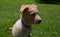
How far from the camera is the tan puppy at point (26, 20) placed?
5.27 m

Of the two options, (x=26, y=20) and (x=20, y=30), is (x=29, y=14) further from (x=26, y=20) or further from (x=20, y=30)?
(x=20, y=30)

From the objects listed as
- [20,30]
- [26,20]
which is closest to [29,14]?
[26,20]

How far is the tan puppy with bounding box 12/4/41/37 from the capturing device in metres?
5.27

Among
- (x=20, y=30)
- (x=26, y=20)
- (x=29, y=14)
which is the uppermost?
(x=29, y=14)

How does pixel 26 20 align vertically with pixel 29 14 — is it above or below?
below

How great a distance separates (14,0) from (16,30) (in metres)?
15.3

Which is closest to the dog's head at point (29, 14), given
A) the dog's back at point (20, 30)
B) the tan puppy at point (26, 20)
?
the tan puppy at point (26, 20)

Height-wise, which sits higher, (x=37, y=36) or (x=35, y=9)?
(x=35, y=9)

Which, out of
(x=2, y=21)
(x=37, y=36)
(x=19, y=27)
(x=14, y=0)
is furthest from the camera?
(x=14, y=0)

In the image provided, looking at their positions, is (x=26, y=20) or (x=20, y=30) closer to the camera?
(x=26, y=20)

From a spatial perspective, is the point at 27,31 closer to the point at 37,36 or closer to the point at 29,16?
the point at 29,16

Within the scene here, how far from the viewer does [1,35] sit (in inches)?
297

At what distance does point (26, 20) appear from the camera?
17.7ft

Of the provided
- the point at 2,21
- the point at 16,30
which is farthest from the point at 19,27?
the point at 2,21
